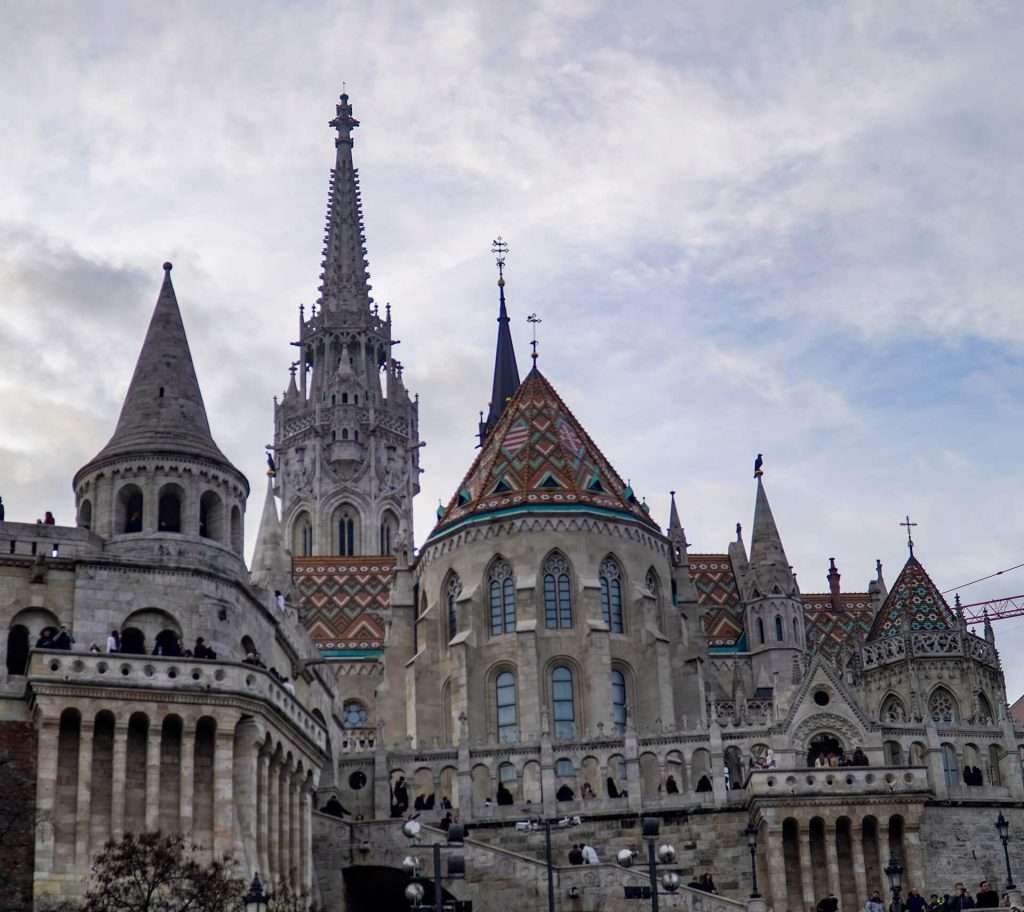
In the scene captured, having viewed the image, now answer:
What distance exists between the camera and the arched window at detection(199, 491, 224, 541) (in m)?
47.1

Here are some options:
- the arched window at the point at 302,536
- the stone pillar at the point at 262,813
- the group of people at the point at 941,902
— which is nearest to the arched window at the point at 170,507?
the stone pillar at the point at 262,813

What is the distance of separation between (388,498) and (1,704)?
54.4 m

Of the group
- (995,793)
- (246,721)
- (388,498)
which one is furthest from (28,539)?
(388,498)

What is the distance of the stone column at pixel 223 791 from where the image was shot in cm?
4069

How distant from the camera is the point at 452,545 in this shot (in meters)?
65.2

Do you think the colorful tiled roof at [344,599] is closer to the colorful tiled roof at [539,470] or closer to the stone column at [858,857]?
the colorful tiled roof at [539,470]

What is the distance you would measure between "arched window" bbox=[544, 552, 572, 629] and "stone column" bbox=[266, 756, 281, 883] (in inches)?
770

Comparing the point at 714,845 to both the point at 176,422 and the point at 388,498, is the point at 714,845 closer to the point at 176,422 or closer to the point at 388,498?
the point at 176,422

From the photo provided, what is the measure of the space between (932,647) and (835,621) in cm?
797

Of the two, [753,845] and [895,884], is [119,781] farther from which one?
[895,884]

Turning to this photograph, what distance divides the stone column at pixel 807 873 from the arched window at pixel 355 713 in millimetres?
27638

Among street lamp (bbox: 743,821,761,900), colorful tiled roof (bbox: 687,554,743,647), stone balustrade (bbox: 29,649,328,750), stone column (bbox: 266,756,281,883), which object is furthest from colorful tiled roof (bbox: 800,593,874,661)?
stone balustrade (bbox: 29,649,328,750)

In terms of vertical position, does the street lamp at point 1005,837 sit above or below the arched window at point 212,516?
below

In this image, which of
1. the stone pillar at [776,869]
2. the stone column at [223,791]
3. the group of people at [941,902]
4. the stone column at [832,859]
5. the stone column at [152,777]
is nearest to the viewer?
the stone column at [152,777]
